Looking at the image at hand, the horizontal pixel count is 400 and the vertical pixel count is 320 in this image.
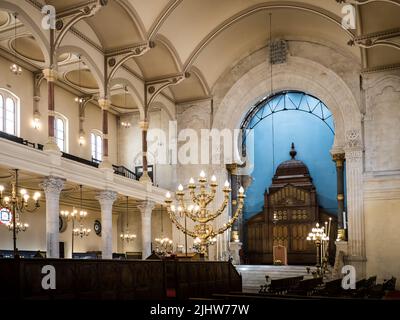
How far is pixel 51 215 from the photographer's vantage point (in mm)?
14680

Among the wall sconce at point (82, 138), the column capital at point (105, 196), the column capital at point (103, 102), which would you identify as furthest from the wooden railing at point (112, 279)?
the wall sconce at point (82, 138)

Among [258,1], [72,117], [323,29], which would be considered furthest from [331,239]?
[72,117]

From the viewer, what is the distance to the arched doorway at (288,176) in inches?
942

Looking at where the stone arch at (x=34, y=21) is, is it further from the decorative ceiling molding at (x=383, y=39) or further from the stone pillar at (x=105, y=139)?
the decorative ceiling molding at (x=383, y=39)

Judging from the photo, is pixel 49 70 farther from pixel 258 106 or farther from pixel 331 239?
pixel 331 239

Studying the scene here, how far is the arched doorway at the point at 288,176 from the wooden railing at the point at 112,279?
1477cm

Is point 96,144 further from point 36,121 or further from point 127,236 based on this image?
point 36,121

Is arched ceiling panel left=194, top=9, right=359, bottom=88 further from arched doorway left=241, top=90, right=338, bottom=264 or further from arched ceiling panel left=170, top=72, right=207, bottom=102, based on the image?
arched doorway left=241, top=90, right=338, bottom=264

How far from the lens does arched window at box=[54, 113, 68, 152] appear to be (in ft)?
71.5

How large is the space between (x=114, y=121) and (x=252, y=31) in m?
9.19

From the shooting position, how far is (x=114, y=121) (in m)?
26.5

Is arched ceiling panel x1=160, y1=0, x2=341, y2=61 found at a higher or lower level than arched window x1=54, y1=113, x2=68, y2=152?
higher

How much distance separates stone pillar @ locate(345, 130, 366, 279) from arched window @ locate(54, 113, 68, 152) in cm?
1246

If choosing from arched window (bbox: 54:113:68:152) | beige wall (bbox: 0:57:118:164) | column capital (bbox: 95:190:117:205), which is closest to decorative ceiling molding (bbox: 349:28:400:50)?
column capital (bbox: 95:190:117:205)
